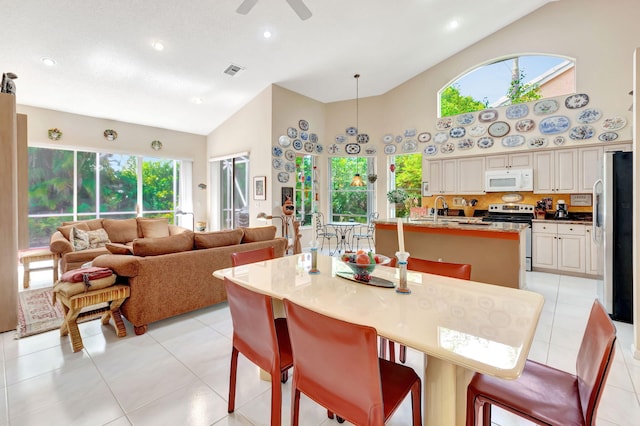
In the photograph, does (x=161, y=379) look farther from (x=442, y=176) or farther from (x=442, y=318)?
(x=442, y=176)

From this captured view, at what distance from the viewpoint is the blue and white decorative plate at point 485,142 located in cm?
557

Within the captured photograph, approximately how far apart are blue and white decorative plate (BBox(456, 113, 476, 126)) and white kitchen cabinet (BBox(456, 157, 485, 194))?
2.39ft

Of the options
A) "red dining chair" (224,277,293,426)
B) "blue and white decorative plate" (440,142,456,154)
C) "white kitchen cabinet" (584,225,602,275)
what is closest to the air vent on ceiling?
"blue and white decorative plate" (440,142,456,154)

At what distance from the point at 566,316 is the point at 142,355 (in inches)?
164

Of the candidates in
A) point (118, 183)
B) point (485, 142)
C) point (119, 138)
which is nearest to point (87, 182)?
point (118, 183)

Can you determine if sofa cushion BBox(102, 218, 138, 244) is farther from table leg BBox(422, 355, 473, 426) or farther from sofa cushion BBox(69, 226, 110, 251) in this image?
table leg BBox(422, 355, 473, 426)

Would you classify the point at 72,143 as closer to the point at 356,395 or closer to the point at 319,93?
the point at 319,93

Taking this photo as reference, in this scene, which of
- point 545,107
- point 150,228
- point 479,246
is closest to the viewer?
point 479,246

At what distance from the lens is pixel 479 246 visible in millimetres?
3686

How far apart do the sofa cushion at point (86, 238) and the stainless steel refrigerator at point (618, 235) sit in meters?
6.93

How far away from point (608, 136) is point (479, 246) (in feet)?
10.1

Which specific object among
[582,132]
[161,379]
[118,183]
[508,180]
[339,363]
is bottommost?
[161,379]

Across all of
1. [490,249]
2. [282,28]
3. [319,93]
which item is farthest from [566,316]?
[319,93]

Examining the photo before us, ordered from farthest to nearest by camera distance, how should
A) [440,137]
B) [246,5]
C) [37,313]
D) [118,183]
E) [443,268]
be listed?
[118,183] → [440,137] → [37,313] → [246,5] → [443,268]
